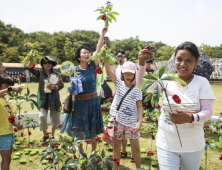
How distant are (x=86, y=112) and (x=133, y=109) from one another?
797 millimetres

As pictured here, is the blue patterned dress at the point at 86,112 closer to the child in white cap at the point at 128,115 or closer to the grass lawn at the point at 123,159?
the grass lawn at the point at 123,159

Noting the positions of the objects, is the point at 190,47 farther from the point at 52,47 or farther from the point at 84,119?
the point at 52,47

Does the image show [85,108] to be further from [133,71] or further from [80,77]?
[133,71]

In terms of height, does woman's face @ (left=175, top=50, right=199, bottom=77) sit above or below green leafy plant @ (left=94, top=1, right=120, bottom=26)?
below

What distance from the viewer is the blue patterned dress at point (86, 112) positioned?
9.49 feet

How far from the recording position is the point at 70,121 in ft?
9.82

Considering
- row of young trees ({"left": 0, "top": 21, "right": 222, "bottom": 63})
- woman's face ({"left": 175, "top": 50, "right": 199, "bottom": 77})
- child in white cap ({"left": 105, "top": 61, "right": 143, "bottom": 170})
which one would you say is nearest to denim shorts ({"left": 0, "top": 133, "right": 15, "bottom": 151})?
Result: child in white cap ({"left": 105, "top": 61, "right": 143, "bottom": 170})

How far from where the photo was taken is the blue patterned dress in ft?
9.49

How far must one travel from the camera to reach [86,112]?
114 inches

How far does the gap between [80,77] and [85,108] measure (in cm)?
48

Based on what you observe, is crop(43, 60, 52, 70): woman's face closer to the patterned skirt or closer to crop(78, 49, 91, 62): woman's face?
crop(78, 49, 91, 62): woman's face

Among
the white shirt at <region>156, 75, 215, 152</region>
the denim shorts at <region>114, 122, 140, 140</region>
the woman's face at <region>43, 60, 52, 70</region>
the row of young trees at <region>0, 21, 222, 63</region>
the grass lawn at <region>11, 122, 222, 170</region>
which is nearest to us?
the white shirt at <region>156, 75, 215, 152</region>

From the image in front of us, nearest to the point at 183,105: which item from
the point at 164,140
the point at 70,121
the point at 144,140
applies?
the point at 164,140

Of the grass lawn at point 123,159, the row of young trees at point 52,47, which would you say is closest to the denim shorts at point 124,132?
the grass lawn at point 123,159
